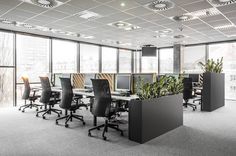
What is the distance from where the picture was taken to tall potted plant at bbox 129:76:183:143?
332cm

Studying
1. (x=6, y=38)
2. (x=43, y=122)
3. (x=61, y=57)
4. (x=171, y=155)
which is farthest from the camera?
(x=61, y=57)

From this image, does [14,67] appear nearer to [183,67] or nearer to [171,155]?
[171,155]

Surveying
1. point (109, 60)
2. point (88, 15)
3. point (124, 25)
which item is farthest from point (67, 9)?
point (109, 60)

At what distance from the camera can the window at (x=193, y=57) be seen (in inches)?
390

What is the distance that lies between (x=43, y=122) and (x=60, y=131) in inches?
37.1

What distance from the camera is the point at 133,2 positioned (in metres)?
4.21

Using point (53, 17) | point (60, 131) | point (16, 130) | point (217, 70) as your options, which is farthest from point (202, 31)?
point (16, 130)

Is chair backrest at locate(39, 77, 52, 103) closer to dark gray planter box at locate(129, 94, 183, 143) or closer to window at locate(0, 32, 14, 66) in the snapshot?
dark gray planter box at locate(129, 94, 183, 143)

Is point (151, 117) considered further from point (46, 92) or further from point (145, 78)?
point (46, 92)

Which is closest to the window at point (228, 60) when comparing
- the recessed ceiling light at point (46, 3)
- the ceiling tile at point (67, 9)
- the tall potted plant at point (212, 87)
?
the tall potted plant at point (212, 87)

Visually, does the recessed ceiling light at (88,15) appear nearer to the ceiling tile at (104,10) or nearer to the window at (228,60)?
the ceiling tile at (104,10)

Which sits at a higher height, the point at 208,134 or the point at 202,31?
the point at 202,31

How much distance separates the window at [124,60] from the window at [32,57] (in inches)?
197

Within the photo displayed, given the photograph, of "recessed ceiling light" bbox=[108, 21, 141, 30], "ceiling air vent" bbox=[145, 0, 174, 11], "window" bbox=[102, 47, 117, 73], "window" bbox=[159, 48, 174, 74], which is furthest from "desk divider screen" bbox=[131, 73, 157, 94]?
"window" bbox=[159, 48, 174, 74]
